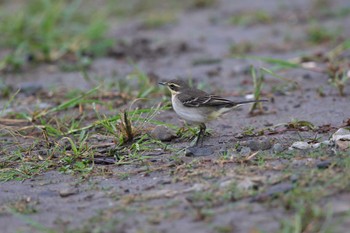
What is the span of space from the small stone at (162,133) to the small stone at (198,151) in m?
0.55

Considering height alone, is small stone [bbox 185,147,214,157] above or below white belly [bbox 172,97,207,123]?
below

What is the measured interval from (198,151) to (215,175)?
85 centimetres

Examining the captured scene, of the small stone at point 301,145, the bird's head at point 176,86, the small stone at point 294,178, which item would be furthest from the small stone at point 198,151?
the small stone at point 294,178

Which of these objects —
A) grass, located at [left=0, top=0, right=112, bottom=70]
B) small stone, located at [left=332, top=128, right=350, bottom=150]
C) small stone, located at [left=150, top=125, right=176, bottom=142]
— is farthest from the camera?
grass, located at [left=0, top=0, right=112, bottom=70]

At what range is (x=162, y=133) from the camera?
23.4ft

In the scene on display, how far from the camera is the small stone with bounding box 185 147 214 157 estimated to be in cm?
651

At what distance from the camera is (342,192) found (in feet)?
16.6

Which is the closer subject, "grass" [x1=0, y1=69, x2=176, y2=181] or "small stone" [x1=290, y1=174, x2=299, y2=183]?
"small stone" [x1=290, y1=174, x2=299, y2=183]

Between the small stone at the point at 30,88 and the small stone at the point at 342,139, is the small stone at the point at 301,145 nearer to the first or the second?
the small stone at the point at 342,139

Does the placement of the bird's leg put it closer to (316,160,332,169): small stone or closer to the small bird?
the small bird

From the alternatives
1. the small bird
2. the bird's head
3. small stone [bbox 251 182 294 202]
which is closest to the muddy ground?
small stone [bbox 251 182 294 202]

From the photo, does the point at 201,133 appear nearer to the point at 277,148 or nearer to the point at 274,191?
the point at 277,148

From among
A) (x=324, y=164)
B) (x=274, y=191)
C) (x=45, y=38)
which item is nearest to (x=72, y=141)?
(x=274, y=191)

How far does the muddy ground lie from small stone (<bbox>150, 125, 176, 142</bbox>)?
0.11 meters
